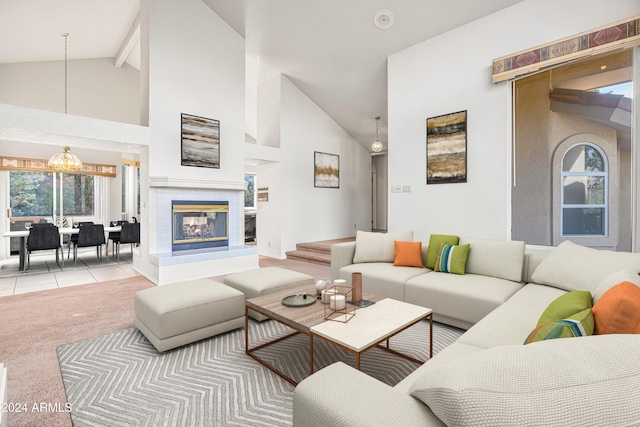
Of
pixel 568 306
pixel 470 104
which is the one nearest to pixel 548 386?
pixel 568 306

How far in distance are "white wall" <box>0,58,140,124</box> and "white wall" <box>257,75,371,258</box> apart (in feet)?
11.7

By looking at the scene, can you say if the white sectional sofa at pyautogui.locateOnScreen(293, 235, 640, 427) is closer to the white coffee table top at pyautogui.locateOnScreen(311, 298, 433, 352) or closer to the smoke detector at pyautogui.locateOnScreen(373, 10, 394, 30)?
the white coffee table top at pyautogui.locateOnScreen(311, 298, 433, 352)

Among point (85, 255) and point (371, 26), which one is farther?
Answer: point (85, 255)

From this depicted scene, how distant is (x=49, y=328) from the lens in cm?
286

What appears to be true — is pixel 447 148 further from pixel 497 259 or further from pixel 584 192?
pixel 497 259

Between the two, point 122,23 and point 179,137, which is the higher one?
point 122,23

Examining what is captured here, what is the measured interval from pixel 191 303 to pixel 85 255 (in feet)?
19.8

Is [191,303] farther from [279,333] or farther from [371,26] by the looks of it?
[371,26]

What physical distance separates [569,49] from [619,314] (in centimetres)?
342

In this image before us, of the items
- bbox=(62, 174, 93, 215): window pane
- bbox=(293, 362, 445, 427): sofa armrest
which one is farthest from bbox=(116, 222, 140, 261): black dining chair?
bbox=(293, 362, 445, 427): sofa armrest

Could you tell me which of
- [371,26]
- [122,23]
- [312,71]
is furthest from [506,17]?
[122,23]

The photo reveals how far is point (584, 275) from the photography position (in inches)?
92.7

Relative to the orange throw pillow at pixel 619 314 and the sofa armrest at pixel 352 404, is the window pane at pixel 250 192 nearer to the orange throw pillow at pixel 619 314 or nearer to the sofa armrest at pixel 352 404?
the sofa armrest at pixel 352 404

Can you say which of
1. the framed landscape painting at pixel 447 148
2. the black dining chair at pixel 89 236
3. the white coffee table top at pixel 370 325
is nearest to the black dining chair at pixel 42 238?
the black dining chair at pixel 89 236
